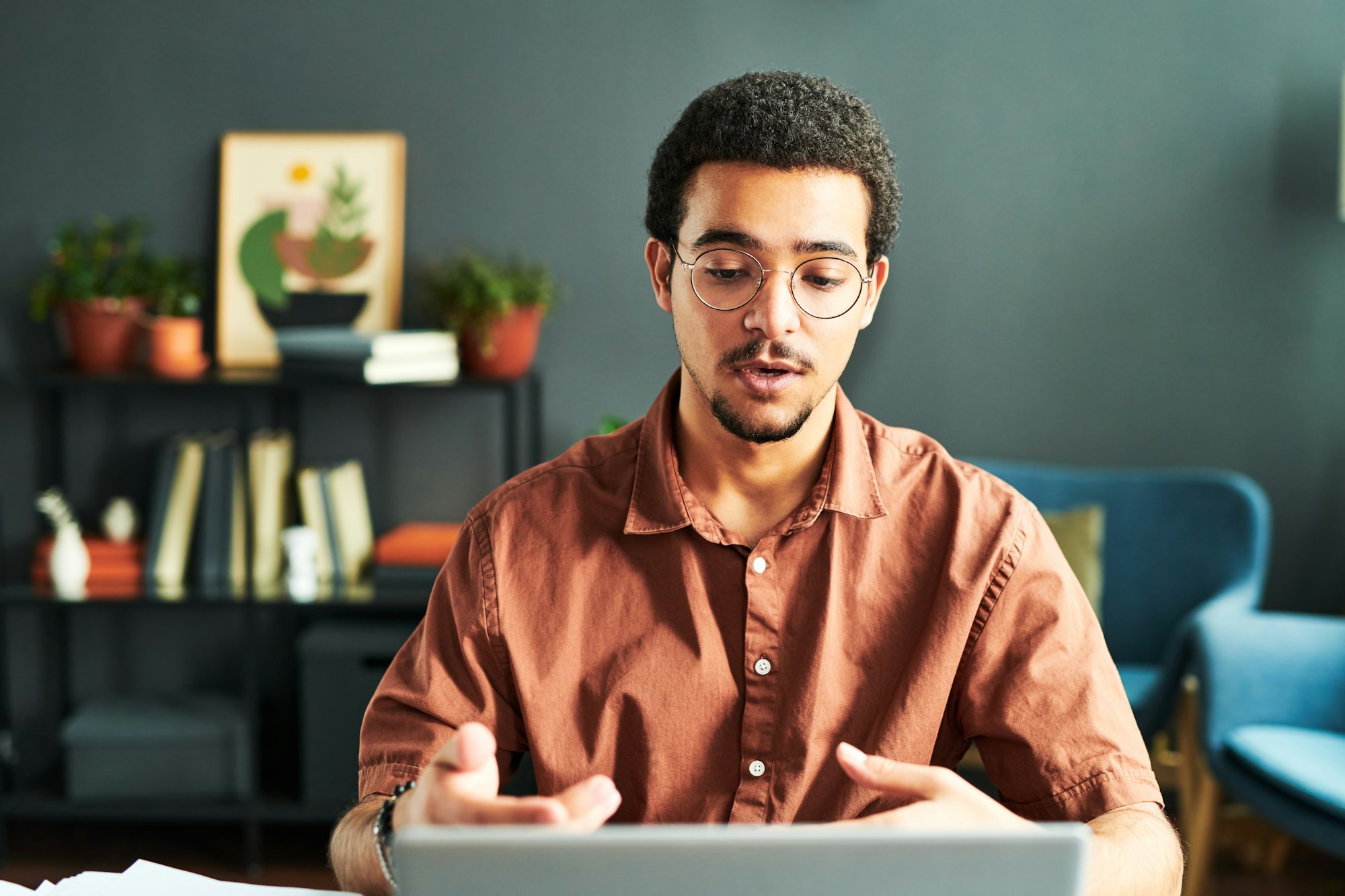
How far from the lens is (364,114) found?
3053mm

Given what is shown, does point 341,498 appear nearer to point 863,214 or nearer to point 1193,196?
point 863,214

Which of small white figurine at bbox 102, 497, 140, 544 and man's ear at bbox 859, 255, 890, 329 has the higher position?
man's ear at bbox 859, 255, 890, 329

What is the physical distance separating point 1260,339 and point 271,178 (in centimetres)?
262

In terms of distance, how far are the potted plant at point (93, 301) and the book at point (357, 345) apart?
1.39 feet

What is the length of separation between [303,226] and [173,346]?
0.46m

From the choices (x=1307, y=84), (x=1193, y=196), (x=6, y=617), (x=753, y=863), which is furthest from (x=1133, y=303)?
(x=6, y=617)

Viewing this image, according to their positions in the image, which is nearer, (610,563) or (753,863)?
(753,863)

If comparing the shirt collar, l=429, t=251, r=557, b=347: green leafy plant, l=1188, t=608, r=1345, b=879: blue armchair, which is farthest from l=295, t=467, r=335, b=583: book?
l=1188, t=608, r=1345, b=879: blue armchair

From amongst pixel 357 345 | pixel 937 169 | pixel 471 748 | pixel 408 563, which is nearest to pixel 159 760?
pixel 408 563

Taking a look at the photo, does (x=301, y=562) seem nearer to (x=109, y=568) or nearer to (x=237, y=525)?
(x=237, y=525)

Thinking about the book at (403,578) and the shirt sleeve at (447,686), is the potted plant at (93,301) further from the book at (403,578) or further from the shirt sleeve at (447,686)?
the shirt sleeve at (447,686)

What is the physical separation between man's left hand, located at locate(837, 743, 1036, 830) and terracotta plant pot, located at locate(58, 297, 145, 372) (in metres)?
2.60

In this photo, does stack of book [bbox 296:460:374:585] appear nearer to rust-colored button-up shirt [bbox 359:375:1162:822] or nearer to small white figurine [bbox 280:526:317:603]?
small white figurine [bbox 280:526:317:603]

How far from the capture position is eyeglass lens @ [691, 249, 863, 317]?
1182 mm
